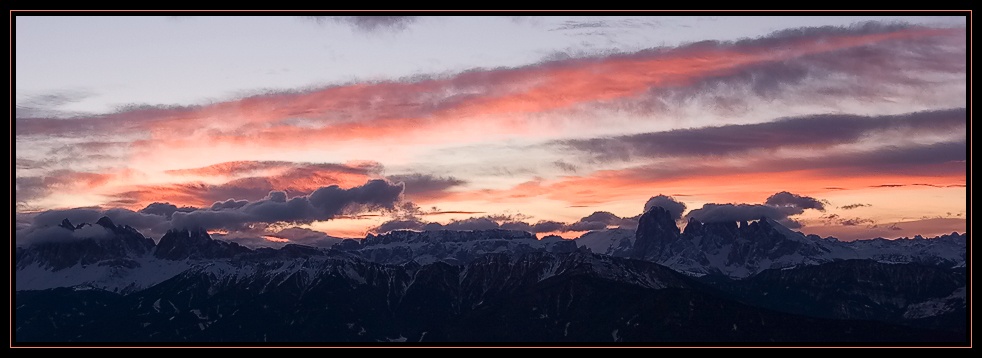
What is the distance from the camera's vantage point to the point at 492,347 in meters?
52.6

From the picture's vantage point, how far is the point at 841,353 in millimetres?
54938

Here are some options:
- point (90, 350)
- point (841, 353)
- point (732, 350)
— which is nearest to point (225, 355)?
point (90, 350)

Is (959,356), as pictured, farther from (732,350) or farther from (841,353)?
(732,350)

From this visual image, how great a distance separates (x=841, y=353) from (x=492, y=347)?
1706 cm
